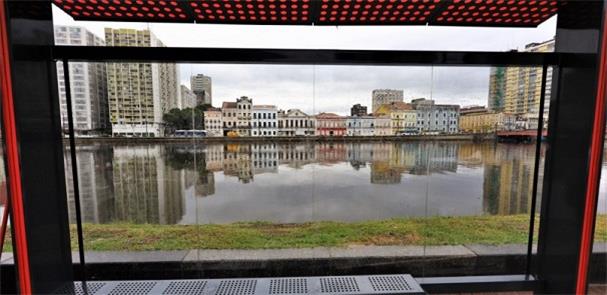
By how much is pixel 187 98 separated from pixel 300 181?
1.91 metres

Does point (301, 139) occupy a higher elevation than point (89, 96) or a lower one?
lower

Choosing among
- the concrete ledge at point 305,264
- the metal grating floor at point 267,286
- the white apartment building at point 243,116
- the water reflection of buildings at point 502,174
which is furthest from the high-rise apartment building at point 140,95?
the water reflection of buildings at point 502,174

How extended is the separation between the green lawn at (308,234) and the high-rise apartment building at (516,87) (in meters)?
1.38

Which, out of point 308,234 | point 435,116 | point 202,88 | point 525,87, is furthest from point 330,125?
point 525,87

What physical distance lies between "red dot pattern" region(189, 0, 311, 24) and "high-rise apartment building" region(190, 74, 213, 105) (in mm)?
1103

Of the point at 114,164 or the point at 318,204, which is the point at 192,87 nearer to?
the point at 114,164

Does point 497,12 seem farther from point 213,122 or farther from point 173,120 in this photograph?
point 173,120

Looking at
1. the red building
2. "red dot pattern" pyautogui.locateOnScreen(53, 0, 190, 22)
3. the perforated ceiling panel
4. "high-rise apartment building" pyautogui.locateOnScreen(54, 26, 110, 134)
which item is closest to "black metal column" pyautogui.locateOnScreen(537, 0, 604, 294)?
the perforated ceiling panel

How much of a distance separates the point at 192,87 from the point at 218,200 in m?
1.57

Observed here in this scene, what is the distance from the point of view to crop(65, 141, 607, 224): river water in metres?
3.43

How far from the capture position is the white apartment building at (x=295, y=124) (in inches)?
133

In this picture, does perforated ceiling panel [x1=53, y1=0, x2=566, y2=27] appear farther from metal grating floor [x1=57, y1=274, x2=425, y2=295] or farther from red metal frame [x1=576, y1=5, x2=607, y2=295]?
metal grating floor [x1=57, y1=274, x2=425, y2=295]

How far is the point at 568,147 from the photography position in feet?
5.90

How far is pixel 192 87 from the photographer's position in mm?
2969
